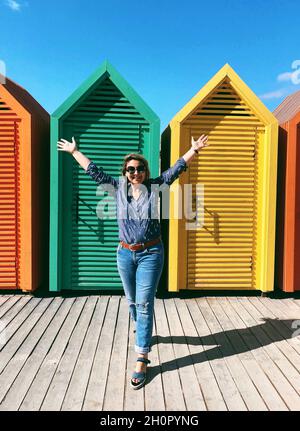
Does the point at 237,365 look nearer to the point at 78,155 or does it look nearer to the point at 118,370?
the point at 118,370

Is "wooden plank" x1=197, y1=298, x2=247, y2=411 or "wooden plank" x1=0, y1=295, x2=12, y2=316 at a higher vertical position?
"wooden plank" x1=0, y1=295, x2=12, y2=316

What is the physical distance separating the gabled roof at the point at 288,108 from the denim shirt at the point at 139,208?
3.20m

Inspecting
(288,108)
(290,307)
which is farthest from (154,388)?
(288,108)

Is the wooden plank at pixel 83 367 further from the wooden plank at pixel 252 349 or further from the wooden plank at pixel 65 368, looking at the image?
the wooden plank at pixel 252 349

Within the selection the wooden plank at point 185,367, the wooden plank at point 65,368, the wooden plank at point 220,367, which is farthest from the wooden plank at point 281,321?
the wooden plank at point 65,368

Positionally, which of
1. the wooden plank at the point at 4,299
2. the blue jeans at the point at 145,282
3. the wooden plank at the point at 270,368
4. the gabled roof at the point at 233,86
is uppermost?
the gabled roof at the point at 233,86

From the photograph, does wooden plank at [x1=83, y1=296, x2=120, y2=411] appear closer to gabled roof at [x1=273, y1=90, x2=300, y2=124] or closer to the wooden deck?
the wooden deck

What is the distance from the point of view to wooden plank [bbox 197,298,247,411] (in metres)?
2.75

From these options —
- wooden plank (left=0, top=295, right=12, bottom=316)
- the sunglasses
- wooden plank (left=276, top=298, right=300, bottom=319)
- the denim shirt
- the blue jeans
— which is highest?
the sunglasses

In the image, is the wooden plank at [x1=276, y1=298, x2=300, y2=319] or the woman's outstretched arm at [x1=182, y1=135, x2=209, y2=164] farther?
the wooden plank at [x1=276, y1=298, x2=300, y2=319]

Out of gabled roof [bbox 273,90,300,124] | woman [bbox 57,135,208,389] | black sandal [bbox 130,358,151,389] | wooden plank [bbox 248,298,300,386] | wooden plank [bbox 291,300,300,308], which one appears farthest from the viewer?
gabled roof [bbox 273,90,300,124]

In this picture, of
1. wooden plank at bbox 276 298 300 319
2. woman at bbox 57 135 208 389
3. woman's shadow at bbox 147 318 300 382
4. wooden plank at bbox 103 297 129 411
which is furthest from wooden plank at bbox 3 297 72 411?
wooden plank at bbox 276 298 300 319

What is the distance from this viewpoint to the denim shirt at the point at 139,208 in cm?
307

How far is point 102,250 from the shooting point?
540 centimetres
